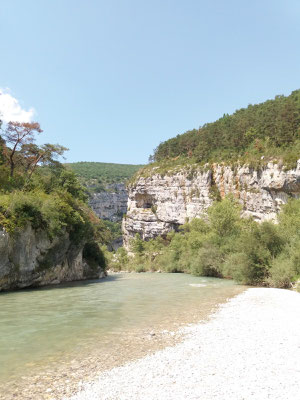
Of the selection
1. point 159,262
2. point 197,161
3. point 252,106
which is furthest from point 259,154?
point 252,106

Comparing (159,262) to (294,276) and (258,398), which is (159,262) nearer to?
(294,276)

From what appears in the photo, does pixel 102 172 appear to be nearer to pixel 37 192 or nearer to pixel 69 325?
pixel 37 192

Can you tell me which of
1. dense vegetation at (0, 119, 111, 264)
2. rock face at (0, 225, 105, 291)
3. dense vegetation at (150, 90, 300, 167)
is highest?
dense vegetation at (150, 90, 300, 167)

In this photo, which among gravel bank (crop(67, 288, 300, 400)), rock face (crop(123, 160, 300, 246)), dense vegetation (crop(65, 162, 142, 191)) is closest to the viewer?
gravel bank (crop(67, 288, 300, 400))

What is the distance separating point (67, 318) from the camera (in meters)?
11.9

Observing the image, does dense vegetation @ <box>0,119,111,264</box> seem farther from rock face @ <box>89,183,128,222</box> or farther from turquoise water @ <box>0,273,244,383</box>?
rock face @ <box>89,183,128,222</box>

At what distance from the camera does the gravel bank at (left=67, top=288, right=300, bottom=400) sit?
16.1 ft

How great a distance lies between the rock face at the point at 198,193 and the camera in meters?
50.0

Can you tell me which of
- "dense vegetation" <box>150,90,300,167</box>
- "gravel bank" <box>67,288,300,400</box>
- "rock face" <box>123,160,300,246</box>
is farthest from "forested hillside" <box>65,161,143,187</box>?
"gravel bank" <box>67,288,300,400</box>

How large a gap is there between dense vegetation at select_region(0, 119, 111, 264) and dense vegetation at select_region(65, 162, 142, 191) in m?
87.5

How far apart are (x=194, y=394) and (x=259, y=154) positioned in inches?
2146

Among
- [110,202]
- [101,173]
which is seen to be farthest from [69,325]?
[101,173]

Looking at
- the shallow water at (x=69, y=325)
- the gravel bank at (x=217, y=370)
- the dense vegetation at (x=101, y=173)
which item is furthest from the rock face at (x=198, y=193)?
the dense vegetation at (x=101, y=173)

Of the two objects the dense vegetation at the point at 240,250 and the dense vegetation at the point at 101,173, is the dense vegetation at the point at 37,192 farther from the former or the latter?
the dense vegetation at the point at 101,173
